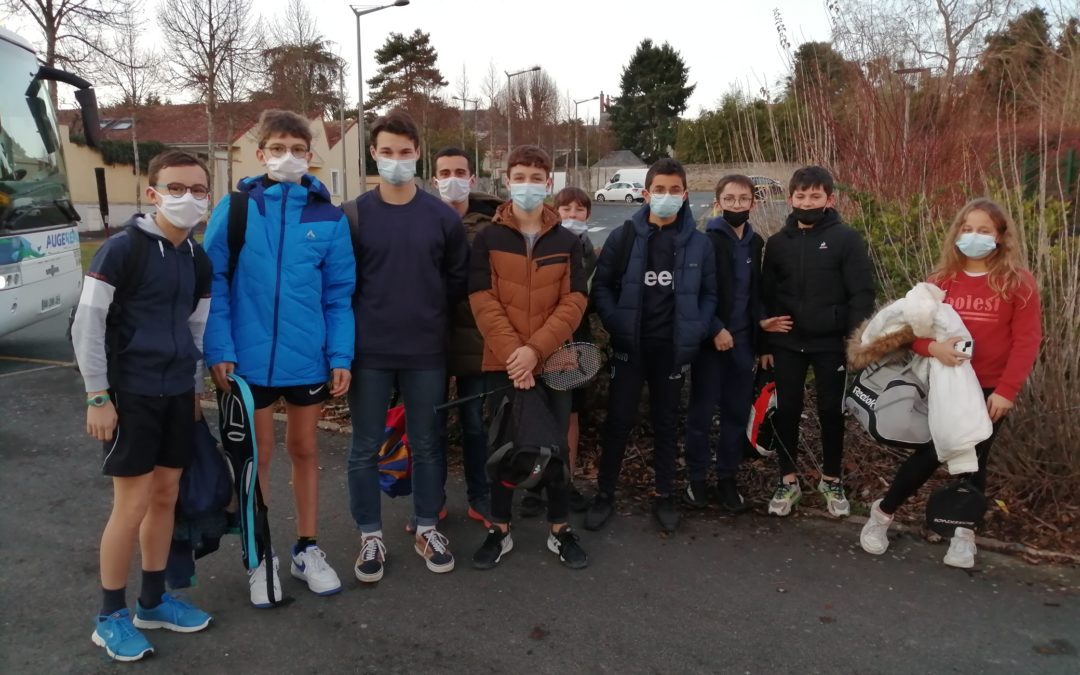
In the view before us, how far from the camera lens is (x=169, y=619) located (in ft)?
10.2

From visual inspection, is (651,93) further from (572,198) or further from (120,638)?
(120,638)

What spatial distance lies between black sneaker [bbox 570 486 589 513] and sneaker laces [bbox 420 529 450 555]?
92 centimetres

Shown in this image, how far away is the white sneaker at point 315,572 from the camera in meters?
3.46

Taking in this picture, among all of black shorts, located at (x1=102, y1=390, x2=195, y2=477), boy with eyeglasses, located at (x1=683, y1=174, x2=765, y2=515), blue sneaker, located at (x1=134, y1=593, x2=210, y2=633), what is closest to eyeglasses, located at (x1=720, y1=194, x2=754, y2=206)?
boy with eyeglasses, located at (x1=683, y1=174, x2=765, y2=515)

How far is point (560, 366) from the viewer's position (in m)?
3.72

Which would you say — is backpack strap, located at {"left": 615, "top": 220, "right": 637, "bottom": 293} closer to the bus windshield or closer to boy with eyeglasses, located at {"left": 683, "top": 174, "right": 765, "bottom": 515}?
boy with eyeglasses, located at {"left": 683, "top": 174, "right": 765, "bottom": 515}

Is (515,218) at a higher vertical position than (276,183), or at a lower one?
lower

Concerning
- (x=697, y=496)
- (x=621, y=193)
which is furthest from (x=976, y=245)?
(x=621, y=193)

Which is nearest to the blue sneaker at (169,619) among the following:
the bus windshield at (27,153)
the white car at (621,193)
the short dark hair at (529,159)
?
the short dark hair at (529,159)

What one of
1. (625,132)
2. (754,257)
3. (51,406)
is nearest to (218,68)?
(51,406)

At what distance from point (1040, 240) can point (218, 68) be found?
89.3 ft

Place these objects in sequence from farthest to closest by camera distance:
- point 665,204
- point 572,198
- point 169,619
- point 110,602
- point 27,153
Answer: point 27,153 < point 572,198 < point 665,204 < point 169,619 < point 110,602

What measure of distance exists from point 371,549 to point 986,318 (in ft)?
10.5

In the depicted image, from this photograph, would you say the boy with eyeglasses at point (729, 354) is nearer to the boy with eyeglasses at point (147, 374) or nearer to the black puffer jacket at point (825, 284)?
the black puffer jacket at point (825, 284)
